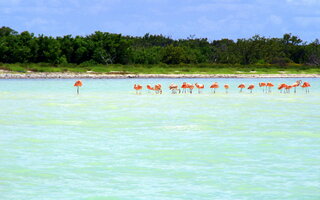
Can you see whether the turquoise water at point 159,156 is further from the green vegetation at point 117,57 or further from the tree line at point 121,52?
the tree line at point 121,52

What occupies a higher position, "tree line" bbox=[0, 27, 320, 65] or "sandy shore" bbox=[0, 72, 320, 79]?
"tree line" bbox=[0, 27, 320, 65]

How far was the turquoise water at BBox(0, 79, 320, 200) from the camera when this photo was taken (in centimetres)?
1066

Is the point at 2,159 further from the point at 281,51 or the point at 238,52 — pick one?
the point at 281,51

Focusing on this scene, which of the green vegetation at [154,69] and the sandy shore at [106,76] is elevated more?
the green vegetation at [154,69]

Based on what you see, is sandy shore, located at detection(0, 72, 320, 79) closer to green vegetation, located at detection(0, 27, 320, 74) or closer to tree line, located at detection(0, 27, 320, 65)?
green vegetation, located at detection(0, 27, 320, 74)

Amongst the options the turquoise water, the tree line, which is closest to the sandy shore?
the tree line

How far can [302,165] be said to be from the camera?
41.7 ft

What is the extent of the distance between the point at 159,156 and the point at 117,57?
310 ft

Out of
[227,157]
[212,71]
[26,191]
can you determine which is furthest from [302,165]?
[212,71]

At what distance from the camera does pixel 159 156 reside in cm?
1370

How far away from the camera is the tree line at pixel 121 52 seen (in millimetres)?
98562

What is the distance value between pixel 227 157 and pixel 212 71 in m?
83.9

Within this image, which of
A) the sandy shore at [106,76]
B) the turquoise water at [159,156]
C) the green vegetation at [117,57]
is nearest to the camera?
the turquoise water at [159,156]

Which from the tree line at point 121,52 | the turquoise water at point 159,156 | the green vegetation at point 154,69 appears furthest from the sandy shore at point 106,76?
the turquoise water at point 159,156
